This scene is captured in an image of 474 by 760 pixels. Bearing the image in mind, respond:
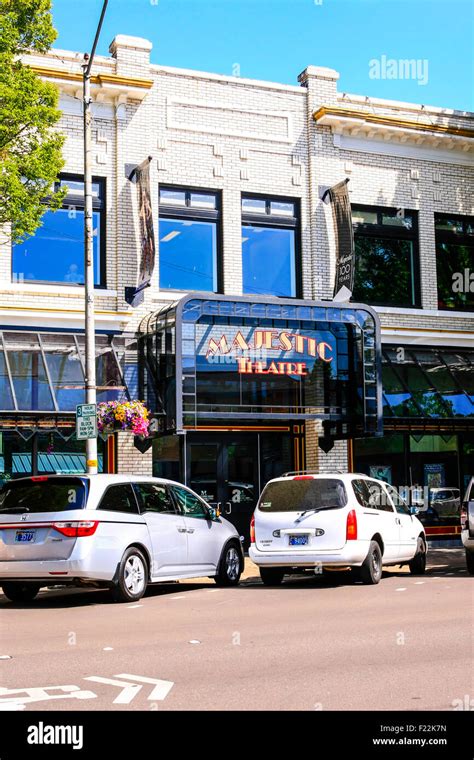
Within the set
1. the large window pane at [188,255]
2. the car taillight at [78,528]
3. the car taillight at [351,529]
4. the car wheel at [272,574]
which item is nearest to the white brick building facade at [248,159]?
the large window pane at [188,255]

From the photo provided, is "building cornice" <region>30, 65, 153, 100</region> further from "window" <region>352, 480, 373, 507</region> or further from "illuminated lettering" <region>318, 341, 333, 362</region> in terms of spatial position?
"window" <region>352, 480, 373, 507</region>

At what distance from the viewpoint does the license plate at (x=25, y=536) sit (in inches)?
531

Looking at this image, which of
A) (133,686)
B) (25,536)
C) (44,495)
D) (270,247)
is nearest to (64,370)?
(270,247)

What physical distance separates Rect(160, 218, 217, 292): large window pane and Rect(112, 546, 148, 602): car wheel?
9629mm

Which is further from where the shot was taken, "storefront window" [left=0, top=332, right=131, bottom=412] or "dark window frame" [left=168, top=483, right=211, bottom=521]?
"storefront window" [left=0, top=332, right=131, bottom=412]

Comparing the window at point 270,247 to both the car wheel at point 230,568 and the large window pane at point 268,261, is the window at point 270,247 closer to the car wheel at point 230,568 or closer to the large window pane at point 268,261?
the large window pane at point 268,261

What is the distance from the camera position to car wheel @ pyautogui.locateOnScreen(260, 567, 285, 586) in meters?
16.0

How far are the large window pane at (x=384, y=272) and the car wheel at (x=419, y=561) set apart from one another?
7876 mm

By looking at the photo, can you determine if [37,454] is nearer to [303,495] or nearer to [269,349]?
[269,349]

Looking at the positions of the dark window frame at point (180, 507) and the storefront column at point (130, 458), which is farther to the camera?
the storefront column at point (130, 458)

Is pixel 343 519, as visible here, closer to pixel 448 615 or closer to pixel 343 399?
pixel 448 615

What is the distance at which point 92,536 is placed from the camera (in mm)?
13234

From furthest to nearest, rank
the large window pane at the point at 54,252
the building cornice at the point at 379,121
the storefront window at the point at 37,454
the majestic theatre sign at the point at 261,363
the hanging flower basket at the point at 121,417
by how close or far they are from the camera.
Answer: the building cornice at the point at 379,121 → the large window pane at the point at 54,252 → the majestic theatre sign at the point at 261,363 → the storefront window at the point at 37,454 → the hanging flower basket at the point at 121,417

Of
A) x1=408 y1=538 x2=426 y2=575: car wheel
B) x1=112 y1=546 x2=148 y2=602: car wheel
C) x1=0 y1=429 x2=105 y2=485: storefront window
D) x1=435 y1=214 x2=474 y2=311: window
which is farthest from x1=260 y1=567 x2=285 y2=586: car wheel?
x1=435 y1=214 x2=474 y2=311: window
